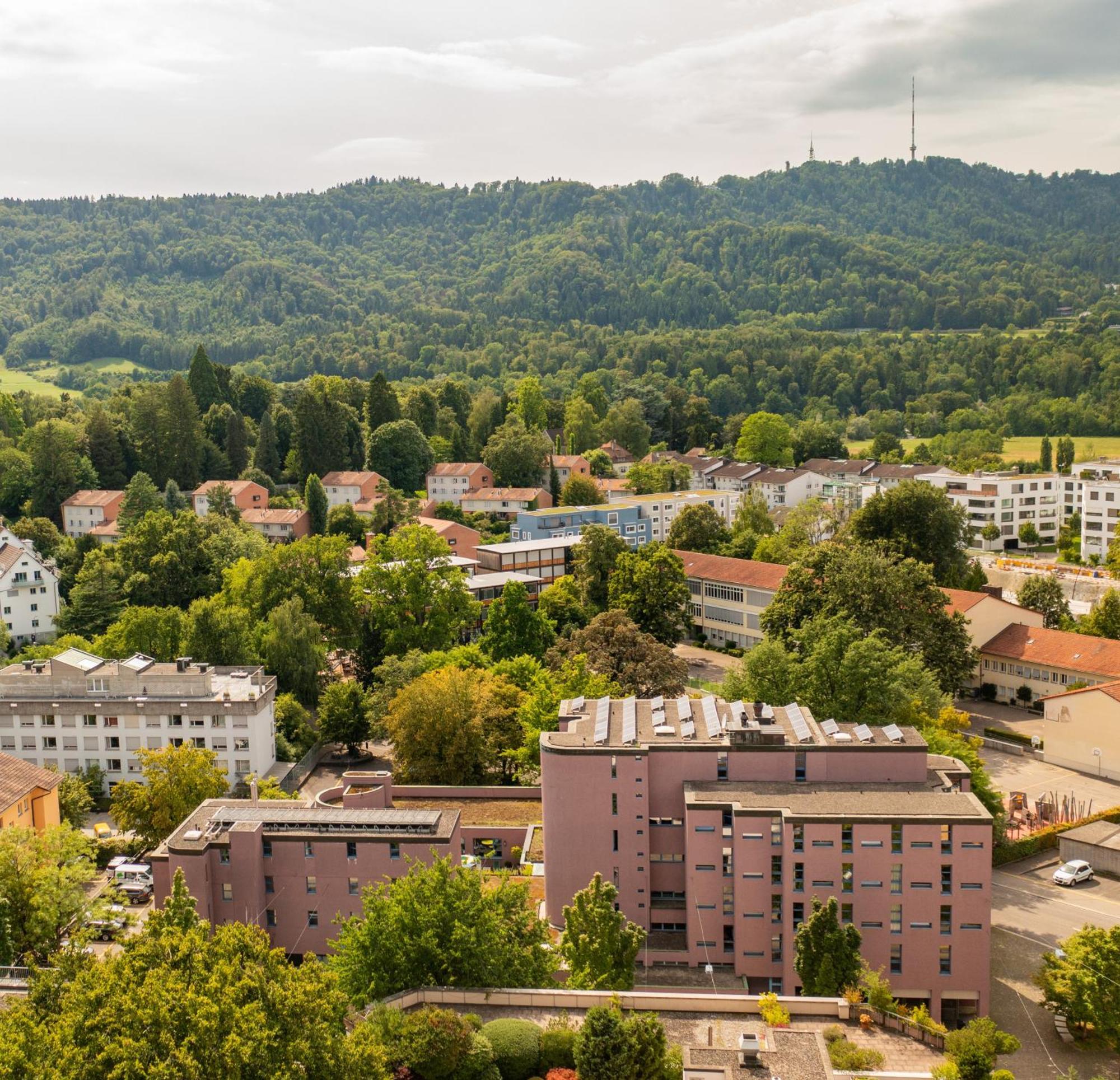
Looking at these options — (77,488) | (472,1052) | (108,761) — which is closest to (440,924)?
(472,1052)

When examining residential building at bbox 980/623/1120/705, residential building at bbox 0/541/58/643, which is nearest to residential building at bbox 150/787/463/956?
residential building at bbox 980/623/1120/705

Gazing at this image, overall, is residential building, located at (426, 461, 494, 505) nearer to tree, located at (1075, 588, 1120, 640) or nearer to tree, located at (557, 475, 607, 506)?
tree, located at (557, 475, 607, 506)

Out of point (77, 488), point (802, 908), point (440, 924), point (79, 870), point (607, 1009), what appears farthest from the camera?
point (77, 488)

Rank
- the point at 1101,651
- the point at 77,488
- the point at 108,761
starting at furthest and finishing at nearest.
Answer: the point at 77,488, the point at 1101,651, the point at 108,761

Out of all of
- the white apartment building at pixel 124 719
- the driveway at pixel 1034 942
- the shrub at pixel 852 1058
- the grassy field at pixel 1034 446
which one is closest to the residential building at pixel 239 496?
the white apartment building at pixel 124 719

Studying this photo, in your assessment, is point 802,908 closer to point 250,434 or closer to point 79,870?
point 79,870

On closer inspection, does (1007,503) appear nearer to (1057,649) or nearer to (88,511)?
(1057,649)
